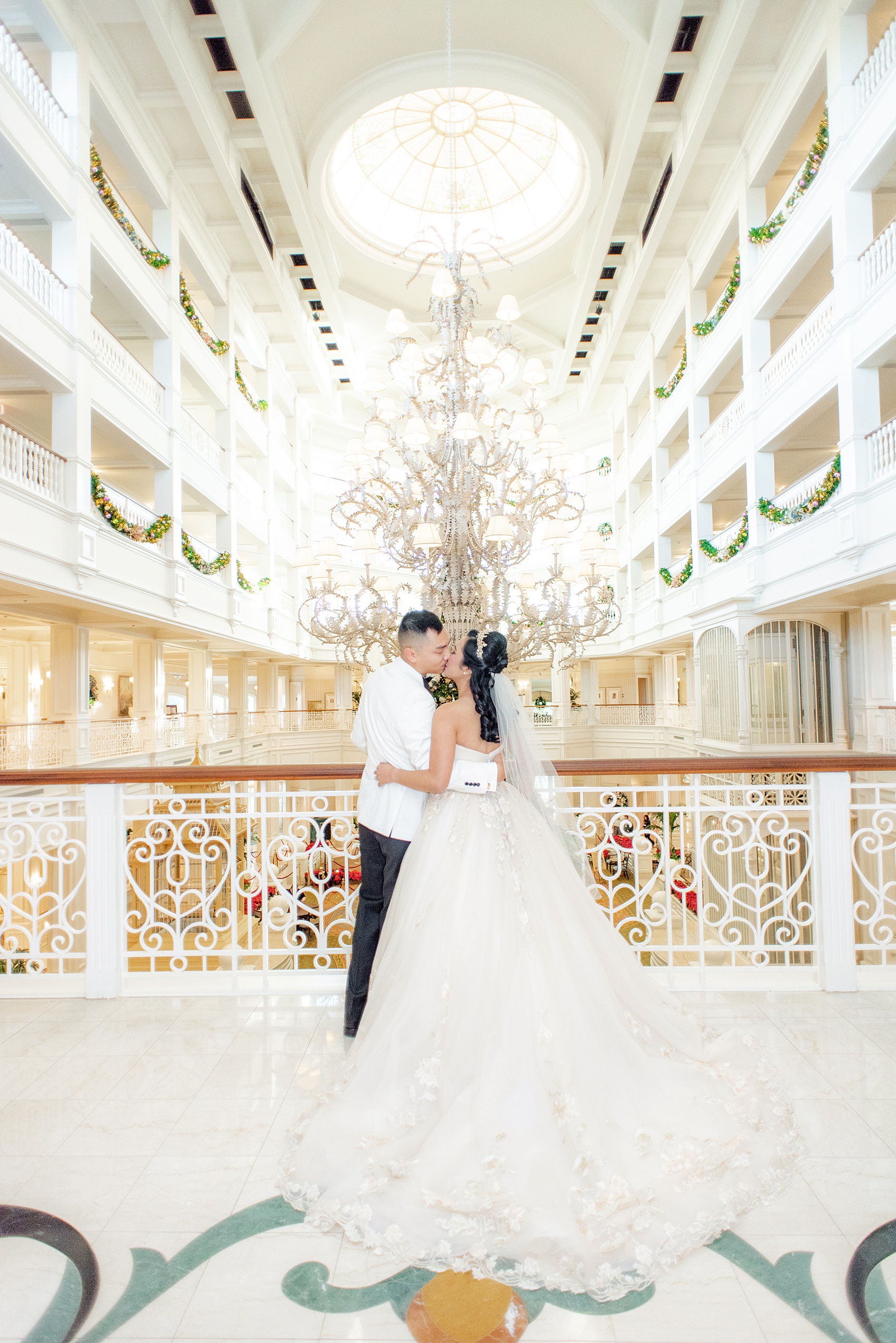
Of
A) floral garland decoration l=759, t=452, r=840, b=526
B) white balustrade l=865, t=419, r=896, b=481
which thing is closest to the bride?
white balustrade l=865, t=419, r=896, b=481

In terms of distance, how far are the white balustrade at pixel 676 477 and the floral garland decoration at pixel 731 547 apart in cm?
251

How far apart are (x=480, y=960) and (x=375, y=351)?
1722 centimetres

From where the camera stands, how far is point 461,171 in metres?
13.4

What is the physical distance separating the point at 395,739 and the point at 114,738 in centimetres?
1054

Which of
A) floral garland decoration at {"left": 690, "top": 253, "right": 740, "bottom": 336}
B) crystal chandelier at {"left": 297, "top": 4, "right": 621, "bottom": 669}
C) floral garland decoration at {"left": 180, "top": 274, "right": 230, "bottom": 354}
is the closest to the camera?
crystal chandelier at {"left": 297, "top": 4, "right": 621, "bottom": 669}

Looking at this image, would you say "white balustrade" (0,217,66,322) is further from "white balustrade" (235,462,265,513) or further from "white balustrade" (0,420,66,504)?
"white balustrade" (235,462,265,513)

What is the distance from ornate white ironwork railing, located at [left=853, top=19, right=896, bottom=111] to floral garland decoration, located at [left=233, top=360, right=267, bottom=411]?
35.6 ft

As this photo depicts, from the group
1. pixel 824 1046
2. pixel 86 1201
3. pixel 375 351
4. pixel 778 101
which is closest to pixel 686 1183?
pixel 824 1046

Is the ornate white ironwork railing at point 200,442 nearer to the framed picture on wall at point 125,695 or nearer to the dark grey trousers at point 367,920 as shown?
the dark grey trousers at point 367,920

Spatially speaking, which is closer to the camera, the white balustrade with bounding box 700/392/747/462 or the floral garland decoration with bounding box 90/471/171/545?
the floral garland decoration with bounding box 90/471/171/545

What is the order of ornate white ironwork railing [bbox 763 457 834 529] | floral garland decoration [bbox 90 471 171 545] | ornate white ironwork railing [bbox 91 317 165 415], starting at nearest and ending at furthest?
floral garland decoration [bbox 90 471 171 545], ornate white ironwork railing [bbox 763 457 834 529], ornate white ironwork railing [bbox 91 317 165 415]

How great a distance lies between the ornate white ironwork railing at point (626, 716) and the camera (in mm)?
19625

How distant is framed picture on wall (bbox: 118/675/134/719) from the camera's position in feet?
80.0

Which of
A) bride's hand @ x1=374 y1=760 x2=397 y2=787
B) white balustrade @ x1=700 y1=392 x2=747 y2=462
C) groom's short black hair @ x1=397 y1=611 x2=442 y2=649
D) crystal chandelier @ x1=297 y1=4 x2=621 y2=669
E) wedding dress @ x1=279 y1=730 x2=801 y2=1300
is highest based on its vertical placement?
white balustrade @ x1=700 y1=392 x2=747 y2=462
